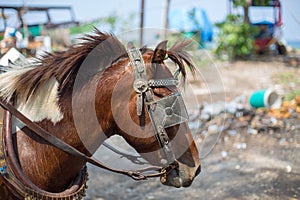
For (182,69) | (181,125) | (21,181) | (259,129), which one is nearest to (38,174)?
(21,181)

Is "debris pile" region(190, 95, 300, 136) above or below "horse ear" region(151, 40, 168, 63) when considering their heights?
below

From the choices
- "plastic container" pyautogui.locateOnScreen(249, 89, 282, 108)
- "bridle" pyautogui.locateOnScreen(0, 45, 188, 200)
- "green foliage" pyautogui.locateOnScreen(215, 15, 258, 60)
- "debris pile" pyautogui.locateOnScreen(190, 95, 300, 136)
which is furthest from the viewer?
"green foliage" pyautogui.locateOnScreen(215, 15, 258, 60)

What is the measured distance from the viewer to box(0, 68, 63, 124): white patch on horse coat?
6.36ft

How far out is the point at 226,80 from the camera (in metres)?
10.4

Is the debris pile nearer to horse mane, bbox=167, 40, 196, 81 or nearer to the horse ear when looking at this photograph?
horse mane, bbox=167, 40, 196, 81

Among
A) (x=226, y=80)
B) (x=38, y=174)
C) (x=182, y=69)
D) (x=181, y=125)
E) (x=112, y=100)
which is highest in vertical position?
(x=182, y=69)

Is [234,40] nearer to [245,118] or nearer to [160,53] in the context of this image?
[245,118]

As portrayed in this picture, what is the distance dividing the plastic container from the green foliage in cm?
548

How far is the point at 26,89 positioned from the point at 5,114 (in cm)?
16

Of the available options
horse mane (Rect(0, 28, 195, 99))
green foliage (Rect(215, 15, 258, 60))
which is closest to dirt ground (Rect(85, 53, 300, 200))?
horse mane (Rect(0, 28, 195, 99))

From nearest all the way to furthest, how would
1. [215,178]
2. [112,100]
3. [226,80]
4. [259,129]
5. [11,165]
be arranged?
[11,165] < [112,100] < [215,178] < [259,129] < [226,80]

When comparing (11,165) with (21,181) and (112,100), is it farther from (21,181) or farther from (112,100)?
(112,100)

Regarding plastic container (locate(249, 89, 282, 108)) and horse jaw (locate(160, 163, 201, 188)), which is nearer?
horse jaw (locate(160, 163, 201, 188))

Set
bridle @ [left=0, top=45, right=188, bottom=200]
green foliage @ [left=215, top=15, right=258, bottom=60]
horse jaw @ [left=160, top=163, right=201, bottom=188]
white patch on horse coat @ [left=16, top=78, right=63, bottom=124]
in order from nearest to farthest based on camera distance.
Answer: bridle @ [left=0, top=45, right=188, bottom=200] < white patch on horse coat @ [left=16, top=78, right=63, bottom=124] < horse jaw @ [left=160, top=163, right=201, bottom=188] < green foliage @ [left=215, top=15, right=258, bottom=60]
